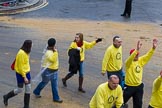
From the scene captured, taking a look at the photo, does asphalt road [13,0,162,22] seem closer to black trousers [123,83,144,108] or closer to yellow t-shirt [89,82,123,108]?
black trousers [123,83,144,108]

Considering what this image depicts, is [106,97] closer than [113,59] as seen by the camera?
Yes

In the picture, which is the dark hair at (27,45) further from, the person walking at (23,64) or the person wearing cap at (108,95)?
the person wearing cap at (108,95)

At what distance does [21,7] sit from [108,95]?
65.8 feet

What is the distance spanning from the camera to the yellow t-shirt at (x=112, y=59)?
1109 cm

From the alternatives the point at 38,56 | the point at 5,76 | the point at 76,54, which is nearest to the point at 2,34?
the point at 38,56

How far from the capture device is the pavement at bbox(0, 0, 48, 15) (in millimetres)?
26150

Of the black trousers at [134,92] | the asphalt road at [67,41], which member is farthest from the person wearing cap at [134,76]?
the asphalt road at [67,41]

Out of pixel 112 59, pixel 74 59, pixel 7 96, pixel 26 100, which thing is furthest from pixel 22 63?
pixel 112 59

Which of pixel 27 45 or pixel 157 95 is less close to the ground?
pixel 27 45

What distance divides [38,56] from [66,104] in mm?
4872

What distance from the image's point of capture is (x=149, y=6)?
29000mm

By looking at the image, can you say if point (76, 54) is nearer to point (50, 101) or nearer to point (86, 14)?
point (50, 101)

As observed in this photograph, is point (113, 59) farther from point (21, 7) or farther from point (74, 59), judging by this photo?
point (21, 7)

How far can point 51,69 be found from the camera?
11.0 meters
